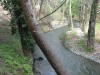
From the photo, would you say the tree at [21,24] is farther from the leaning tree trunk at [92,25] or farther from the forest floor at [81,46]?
the leaning tree trunk at [92,25]

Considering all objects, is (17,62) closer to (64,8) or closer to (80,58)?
(80,58)

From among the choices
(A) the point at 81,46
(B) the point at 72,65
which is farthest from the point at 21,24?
(A) the point at 81,46

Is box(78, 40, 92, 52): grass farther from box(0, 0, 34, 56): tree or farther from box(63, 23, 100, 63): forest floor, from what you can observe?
box(0, 0, 34, 56): tree

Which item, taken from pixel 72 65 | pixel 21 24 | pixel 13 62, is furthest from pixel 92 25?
pixel 13 62

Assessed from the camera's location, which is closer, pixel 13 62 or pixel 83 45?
pixel 13 62

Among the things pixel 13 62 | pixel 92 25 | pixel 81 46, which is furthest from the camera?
pixel 81 46

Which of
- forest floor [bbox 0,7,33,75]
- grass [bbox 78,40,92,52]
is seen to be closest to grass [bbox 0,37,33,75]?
forest floor [bbox 0,7,33,75]

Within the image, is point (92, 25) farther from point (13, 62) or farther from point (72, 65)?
point (13, 62)

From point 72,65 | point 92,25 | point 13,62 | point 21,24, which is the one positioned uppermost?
point 21,24

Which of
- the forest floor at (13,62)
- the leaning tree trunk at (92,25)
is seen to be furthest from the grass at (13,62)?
the leaning tree trunk at (92,25)

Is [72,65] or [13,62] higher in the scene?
[13,62]

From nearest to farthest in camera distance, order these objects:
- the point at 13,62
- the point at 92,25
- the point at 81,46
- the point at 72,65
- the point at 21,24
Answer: the point at 13,62, the point at 21,24, the point at 72,65, the point at 92,25, the point at 81,46

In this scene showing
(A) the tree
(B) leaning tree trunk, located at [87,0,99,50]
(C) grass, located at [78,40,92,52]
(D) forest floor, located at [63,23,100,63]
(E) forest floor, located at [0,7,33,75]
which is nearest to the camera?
(E) forest floor, located at [0,7,33,75]

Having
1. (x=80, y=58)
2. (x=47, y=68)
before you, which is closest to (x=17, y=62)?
(x=47, y=68)
